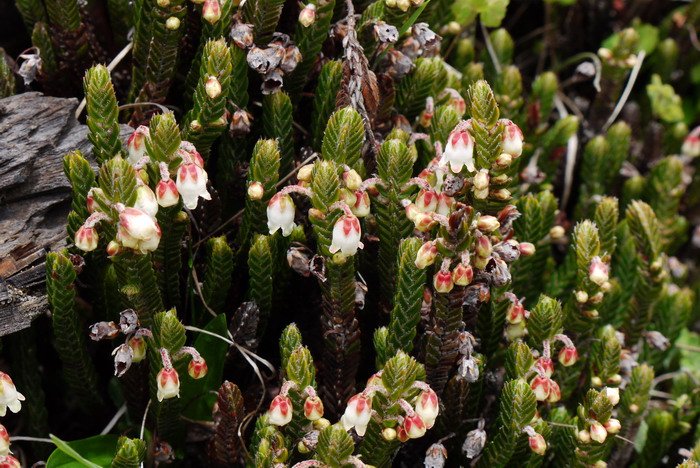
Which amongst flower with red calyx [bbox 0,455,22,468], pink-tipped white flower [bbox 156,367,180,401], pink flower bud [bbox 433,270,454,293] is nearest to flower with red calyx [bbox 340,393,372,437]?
pink flower bud [bbox 433,270,454,293]

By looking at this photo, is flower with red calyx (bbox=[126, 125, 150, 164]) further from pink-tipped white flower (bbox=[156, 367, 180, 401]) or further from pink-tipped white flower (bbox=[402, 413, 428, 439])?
pink-tipped white flower (bbox=[402, 413, 428, 439])

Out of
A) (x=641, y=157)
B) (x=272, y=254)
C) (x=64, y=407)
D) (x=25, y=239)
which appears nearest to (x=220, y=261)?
(x=272, y=254)

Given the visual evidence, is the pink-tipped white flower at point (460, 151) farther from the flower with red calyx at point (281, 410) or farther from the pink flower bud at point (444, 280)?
the flower with red calyx at point (281, 410)

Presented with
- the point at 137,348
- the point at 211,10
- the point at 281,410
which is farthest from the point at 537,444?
the point at 211,10

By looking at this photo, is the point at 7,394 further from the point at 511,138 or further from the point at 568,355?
the point at 568,355

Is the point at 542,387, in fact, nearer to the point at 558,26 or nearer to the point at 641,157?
the point at 641,157

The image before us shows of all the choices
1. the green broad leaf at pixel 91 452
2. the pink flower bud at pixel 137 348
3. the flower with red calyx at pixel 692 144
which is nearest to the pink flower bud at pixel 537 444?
the pink flower bud at pixel 137 348
